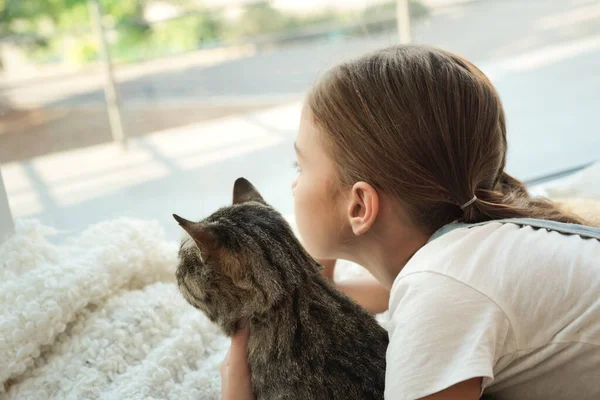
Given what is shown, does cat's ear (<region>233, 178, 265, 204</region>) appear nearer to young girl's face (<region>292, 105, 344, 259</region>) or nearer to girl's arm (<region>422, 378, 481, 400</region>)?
young girl's face (<region>292, 105, 344, 259</region>)

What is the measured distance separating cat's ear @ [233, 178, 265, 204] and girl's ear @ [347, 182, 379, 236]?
21 centimetres

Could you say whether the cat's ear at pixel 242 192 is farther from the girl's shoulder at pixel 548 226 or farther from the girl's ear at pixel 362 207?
the girl's shoulder at pixel 548 226

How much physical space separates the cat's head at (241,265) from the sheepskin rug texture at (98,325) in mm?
195

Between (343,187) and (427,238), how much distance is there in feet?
0.56

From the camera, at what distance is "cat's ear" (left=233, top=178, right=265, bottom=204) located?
1.14 metres

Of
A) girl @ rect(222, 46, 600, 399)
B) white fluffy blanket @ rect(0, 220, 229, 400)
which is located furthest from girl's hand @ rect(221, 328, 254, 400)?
white fluffy blanket @ rect(0, 220, 229, 400)

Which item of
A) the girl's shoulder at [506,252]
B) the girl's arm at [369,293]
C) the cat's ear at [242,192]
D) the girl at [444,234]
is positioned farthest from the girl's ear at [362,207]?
the girl's arm at [369,293]

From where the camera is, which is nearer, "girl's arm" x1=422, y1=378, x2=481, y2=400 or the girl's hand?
"girl's arm" x1=422, y1=378, x2=481, y2=400

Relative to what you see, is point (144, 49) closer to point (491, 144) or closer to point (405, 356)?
point (491, 144)

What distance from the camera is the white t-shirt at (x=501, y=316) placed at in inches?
30.8

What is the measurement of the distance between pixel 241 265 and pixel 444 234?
31 cm

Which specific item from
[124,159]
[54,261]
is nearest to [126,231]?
[54,261]

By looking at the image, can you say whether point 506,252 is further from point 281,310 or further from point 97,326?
point 97,326

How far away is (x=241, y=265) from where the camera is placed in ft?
3.17
